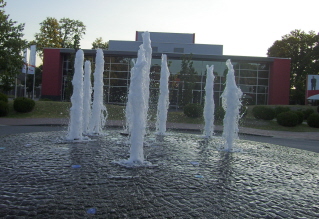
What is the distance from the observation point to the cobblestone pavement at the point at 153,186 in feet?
11.9

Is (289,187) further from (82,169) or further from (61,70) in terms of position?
(61,70)

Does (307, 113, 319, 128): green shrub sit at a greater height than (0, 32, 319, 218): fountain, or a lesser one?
greater

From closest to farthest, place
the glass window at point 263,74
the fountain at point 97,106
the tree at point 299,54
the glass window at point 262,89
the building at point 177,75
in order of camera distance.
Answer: the fountain at point 97,106 → the building at point 177,75 → the glass window at point 263,74 → the glass window at point 262,89 → the tree at point 299,54

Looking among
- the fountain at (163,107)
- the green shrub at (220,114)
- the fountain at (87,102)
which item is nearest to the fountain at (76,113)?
the fountain at (87,102)

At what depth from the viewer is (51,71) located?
3375 cm

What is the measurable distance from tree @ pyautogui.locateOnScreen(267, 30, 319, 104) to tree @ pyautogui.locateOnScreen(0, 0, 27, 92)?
1475 inches

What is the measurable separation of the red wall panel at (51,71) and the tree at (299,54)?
3330cm

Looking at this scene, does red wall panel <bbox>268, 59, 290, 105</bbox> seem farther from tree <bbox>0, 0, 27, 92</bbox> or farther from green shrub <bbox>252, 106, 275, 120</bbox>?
tree <bbox>0, 0, 27, 92</bbox>

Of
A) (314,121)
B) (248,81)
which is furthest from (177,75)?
(314,121)

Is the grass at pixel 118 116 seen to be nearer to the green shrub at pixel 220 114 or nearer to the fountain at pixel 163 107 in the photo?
the green shrub at pixel 220 114

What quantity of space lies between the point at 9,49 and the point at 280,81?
26804 mm

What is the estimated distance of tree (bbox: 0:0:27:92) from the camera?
75.3 feet

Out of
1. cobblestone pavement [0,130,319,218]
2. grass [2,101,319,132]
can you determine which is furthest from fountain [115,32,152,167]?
grass [2,101,319,132]

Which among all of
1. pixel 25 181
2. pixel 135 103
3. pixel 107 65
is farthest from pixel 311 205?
pixel 107 65
